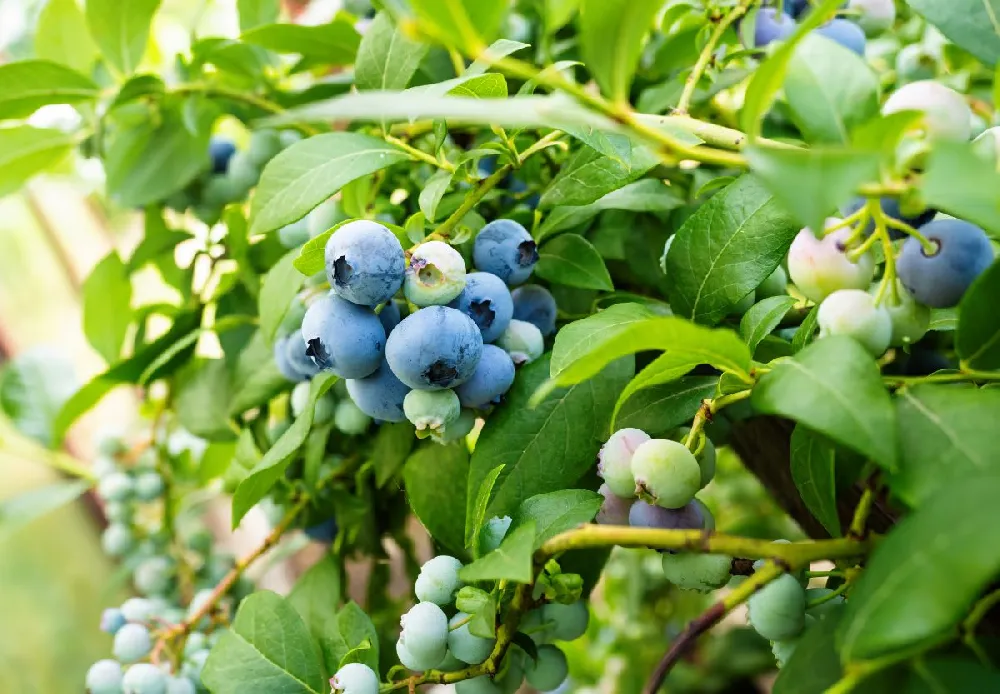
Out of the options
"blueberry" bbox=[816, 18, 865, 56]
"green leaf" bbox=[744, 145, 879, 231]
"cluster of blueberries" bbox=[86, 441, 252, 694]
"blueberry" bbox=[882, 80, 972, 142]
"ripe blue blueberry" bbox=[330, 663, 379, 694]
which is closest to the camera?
"green leaf" bbox=[744, 145, 879, 231]

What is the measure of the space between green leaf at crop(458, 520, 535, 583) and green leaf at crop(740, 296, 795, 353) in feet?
0.48

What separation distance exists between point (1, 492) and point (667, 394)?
121 cm

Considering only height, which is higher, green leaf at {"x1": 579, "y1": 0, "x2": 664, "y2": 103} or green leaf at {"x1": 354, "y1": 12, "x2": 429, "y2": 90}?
green leaf at {"x1": 579, "y1": 0, "x2": 664, "y2": 103}

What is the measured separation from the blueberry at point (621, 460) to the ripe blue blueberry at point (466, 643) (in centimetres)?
11

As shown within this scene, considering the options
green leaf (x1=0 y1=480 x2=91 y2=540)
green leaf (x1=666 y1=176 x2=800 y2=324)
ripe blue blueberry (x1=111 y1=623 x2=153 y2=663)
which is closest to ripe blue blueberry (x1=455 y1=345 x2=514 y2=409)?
green leaf (x1=666 y1=176 x2=800 y2=324)

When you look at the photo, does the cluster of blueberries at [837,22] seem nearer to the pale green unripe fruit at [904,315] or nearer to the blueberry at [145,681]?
the pale green unripe fruit at [904,315]

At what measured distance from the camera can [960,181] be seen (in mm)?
251

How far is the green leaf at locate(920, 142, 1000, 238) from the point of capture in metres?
0.25

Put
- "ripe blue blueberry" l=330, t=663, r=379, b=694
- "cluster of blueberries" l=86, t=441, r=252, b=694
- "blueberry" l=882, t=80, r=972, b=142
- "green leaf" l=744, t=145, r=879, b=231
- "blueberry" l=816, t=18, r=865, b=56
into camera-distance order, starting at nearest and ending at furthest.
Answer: "green leaf" l=744, t=145, r=879, b=231 < "blueberry" l=882, t=80, r=972, b=142 < "ripe blue blueberry" l=330, t=663, r=379, b=694 < "blueberry" l=816, t=18, r=865, b=56 < "cluster of blueberries" l=86, t=441, r=252, b=694

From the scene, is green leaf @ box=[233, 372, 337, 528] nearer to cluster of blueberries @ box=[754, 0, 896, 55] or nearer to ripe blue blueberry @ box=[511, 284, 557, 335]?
ripe blue blueberry @ box=[511, 284, 557, 335]

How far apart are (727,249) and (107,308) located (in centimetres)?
66

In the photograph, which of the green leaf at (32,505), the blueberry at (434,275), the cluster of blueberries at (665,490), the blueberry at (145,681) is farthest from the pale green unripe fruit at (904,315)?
the green leaf at (32,505)

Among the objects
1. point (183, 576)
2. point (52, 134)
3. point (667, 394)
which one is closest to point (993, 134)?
point (667, 394)

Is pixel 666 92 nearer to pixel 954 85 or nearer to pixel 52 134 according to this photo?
pixel 954 85
